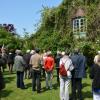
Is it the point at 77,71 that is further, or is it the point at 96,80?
the point at 77,71

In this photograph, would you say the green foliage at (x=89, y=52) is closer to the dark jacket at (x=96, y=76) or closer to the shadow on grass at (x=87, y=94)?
the shadow on grass at (x=87, y=94)

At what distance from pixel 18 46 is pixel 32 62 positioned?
95.9ft

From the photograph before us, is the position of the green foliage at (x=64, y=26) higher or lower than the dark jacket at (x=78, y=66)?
higher

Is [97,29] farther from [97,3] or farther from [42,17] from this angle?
[42,17]

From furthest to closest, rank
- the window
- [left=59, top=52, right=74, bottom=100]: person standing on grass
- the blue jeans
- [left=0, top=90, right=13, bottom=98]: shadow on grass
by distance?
1. the window
2. the blue jeans
3. [left=0, top=90, right=13, bottom=98]: shadow on grass
4. [left=59, top=52, right=74, bottom=100]: person standing on grass

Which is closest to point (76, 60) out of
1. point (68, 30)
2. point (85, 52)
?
point (85, 52)

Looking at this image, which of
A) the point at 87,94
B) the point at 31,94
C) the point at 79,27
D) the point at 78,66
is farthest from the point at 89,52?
the point at 78,66

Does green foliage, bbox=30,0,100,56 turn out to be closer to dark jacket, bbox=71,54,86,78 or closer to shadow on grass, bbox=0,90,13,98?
shadow on grass, bbox=0,90,13,98

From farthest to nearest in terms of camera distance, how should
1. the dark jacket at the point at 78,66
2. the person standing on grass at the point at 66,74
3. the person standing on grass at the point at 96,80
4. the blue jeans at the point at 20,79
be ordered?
1. the blue jeans at the point at 20,79
2. the dark jacket at the point at 78,66
3. the person standing on grass at the point at 66,74
4. the person standing on grass at the point at 96,80

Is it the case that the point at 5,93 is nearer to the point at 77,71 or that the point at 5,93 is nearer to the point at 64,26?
the point at 77,71

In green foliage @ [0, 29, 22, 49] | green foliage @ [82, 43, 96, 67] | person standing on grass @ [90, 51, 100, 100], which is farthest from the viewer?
green foliage @ [0, 29, 22, 49]

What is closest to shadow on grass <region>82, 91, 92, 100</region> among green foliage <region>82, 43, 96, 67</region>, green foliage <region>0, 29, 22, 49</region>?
green foliage <region>82, 43, 96, 67</region>

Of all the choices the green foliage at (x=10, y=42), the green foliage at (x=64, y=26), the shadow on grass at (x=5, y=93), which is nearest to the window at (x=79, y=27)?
the green foliage at (x=64, y=26)

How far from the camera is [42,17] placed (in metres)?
37.1
